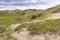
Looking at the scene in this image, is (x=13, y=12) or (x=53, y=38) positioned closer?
(x=53, y=38)

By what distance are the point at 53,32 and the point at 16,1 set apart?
Answer: 13694cm

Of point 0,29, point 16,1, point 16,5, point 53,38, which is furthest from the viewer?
A: point 16,1

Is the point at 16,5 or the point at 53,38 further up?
the point at 16,5

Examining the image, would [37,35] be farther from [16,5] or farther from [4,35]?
[16,5]

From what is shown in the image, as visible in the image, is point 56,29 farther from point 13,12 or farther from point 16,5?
point 13,12

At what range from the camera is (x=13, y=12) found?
552 ft

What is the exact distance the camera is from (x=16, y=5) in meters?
152

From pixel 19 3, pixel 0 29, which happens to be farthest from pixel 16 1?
pixel 0 29

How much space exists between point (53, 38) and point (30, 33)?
3093 mm

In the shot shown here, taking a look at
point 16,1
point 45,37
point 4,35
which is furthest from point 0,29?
point 16,1

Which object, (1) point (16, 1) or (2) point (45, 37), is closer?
(2) point (45, 37)

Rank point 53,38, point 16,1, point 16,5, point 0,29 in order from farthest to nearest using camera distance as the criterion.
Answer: point 16,1 < point 16,5 < point 0,29 < point 53,38

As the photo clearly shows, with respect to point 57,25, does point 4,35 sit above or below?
below

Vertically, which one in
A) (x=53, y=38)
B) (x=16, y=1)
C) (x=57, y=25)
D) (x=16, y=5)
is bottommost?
(x=53, y=38)
